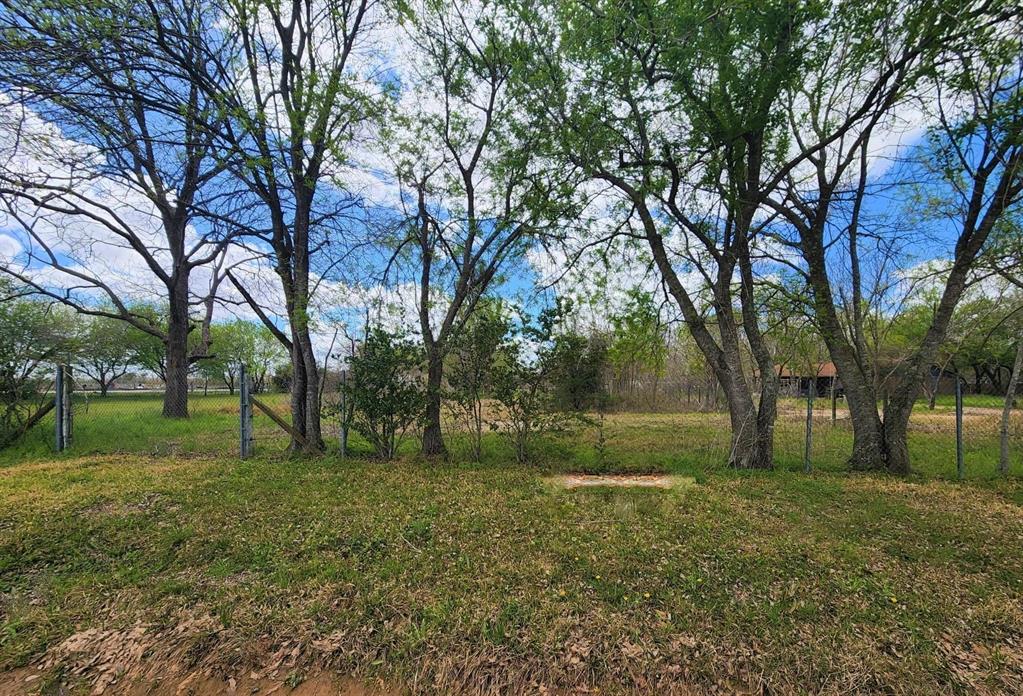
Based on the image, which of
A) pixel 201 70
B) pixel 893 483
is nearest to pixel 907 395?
pixel 893 483

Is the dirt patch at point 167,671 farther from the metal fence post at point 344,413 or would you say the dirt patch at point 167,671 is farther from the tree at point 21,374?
the tree at point 21,374

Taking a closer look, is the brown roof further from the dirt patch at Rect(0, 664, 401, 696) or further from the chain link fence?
the dirt patch at Rect(0, 664, 401, 696)

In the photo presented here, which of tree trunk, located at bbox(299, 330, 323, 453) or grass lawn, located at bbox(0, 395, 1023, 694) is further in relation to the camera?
tree trunk, located at bbox(299, 330, 323, 453)

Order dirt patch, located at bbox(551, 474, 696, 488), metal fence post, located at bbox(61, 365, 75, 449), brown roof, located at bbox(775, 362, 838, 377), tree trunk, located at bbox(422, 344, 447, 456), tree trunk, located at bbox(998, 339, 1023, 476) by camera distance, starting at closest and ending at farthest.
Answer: dirt patch, located at bbox(551, 474, 696, 488), tree trunk, located at bbox(998, 339, 1023, 476), metal fence post, located at bbox(61, 365, 75, 449), tree trunk, located at bbox(422, 344, 447, 456), brown roof, located at bbox(775, 362, 838, 377)

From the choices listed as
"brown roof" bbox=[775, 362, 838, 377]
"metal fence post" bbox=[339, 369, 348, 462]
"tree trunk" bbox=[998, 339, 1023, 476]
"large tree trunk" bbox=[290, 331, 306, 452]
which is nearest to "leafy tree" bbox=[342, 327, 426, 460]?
"metal fence post" bbox=[339, 369, 348, 462]

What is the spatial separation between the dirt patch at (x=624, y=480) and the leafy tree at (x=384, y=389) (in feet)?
8.64

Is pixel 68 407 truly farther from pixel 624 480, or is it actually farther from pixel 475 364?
pixel 624 480

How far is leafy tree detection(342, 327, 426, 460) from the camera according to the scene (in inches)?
281

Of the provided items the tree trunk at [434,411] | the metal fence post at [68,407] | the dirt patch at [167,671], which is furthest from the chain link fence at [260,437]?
the dirt patch at [167,671]

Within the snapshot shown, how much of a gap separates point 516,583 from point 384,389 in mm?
4785

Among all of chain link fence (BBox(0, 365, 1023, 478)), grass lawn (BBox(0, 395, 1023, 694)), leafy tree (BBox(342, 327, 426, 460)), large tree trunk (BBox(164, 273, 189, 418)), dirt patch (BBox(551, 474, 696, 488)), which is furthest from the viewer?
large tree trunk (BBox(164, 273, 189, 418))

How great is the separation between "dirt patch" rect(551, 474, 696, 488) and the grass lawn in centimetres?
40

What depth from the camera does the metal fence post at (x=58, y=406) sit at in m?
7.21

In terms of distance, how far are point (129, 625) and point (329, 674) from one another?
126 centimetres
